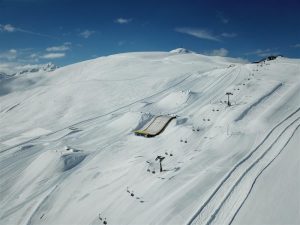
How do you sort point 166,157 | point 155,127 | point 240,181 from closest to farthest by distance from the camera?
point 240,181 < point 166,157 < point 155,127

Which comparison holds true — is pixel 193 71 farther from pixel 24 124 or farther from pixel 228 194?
pixel 228 194

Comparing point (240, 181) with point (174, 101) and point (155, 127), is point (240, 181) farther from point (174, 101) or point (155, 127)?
point (174, 101)

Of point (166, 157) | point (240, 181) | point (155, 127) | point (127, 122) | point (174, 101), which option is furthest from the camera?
point (174, 101)

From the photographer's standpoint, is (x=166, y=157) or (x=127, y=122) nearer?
(x=166, y=157)

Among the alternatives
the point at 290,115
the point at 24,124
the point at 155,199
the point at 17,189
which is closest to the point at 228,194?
the point at 155,199

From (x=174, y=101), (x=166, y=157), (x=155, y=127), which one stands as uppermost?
(x=174, y=101)

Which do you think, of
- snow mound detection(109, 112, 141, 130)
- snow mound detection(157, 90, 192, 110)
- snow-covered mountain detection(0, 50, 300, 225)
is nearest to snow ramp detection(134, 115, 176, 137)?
snow-covered mountain detection(0, 50, 300, 225)

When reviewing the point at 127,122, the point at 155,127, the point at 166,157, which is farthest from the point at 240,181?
the point at 127,122
